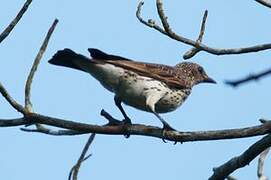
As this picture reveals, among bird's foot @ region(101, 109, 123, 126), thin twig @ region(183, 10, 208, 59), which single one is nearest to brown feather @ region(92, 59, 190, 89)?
bird's foot @ region(101, 109, 123, 126)

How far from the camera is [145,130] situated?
15.6 feet

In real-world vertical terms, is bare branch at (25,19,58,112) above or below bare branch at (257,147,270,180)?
above

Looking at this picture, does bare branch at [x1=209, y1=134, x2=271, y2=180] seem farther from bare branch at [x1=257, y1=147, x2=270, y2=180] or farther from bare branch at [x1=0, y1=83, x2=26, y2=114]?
bare branch at [x1=0, y1=83, x2=26, y2=114]

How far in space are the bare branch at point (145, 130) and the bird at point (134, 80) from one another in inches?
70.8

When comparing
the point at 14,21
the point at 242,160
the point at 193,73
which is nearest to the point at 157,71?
the point at 193,73

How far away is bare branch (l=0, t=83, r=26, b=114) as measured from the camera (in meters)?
4.16

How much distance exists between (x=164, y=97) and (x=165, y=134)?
9.59ft

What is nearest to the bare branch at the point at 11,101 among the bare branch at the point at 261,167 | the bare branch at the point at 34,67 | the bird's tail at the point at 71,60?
the bare branch at the point at 34,67

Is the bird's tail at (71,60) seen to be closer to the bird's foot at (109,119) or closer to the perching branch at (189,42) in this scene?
the bird's foot at (109,119)

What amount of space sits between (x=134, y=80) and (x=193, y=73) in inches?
71.6

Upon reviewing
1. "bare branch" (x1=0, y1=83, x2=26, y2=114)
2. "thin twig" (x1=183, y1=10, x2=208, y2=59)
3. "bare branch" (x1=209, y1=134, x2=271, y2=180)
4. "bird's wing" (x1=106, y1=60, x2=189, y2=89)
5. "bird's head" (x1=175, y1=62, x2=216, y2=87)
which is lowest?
"bird's head" (x1=175, y1=62, x2=216, y2=87)

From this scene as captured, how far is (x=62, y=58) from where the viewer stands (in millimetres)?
6359

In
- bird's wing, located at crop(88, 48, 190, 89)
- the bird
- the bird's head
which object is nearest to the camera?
the bird

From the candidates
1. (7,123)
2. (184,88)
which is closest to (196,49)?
(7,123)
